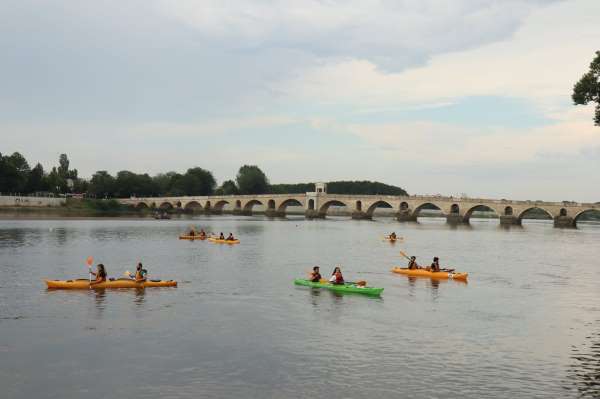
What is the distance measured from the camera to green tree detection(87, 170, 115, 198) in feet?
603

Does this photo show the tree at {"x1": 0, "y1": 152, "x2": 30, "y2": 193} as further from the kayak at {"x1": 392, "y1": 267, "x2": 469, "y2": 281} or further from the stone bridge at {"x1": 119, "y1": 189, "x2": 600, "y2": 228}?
the kayak at {"x1": 392, "y1": 267, "x2": 469, "y2": 281}

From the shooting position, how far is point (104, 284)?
104ft

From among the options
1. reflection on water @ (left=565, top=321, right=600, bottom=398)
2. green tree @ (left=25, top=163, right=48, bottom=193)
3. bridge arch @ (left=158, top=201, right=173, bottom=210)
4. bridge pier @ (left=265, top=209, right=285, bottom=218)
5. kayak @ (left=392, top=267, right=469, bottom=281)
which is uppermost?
green tree @ (left=25, top=163, right=48, bottom=193)

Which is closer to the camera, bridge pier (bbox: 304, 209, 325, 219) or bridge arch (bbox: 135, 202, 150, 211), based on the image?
bridge pier (bbox: 304, 209, 325, 219)

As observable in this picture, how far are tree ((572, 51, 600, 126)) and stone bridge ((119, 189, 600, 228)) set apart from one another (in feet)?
247

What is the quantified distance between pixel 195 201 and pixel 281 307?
15737 cm

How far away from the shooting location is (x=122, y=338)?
2111 cm

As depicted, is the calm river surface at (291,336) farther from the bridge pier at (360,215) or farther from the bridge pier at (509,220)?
the bridge pier at (360,215)

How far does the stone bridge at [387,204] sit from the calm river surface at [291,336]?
264ft

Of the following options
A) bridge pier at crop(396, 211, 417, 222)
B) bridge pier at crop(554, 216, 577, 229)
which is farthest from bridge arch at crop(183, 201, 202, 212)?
bridge pier at crop(554, 216, 577, 229)

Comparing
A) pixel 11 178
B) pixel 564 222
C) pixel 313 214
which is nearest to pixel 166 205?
pixel 313 214

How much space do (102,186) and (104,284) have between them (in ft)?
529

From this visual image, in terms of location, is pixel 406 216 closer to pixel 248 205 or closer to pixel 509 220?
pixel 509 220

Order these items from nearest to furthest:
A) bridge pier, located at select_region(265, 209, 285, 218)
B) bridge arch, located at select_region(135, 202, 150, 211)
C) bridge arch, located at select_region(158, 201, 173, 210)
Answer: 1. bridge pier, located at select_region(265, 209, 285, 218)
2. bridge arch, located at select_region(135, 202, 150, 211)
3. bridge arch, located at select_region(158, 201, 173, 210)
